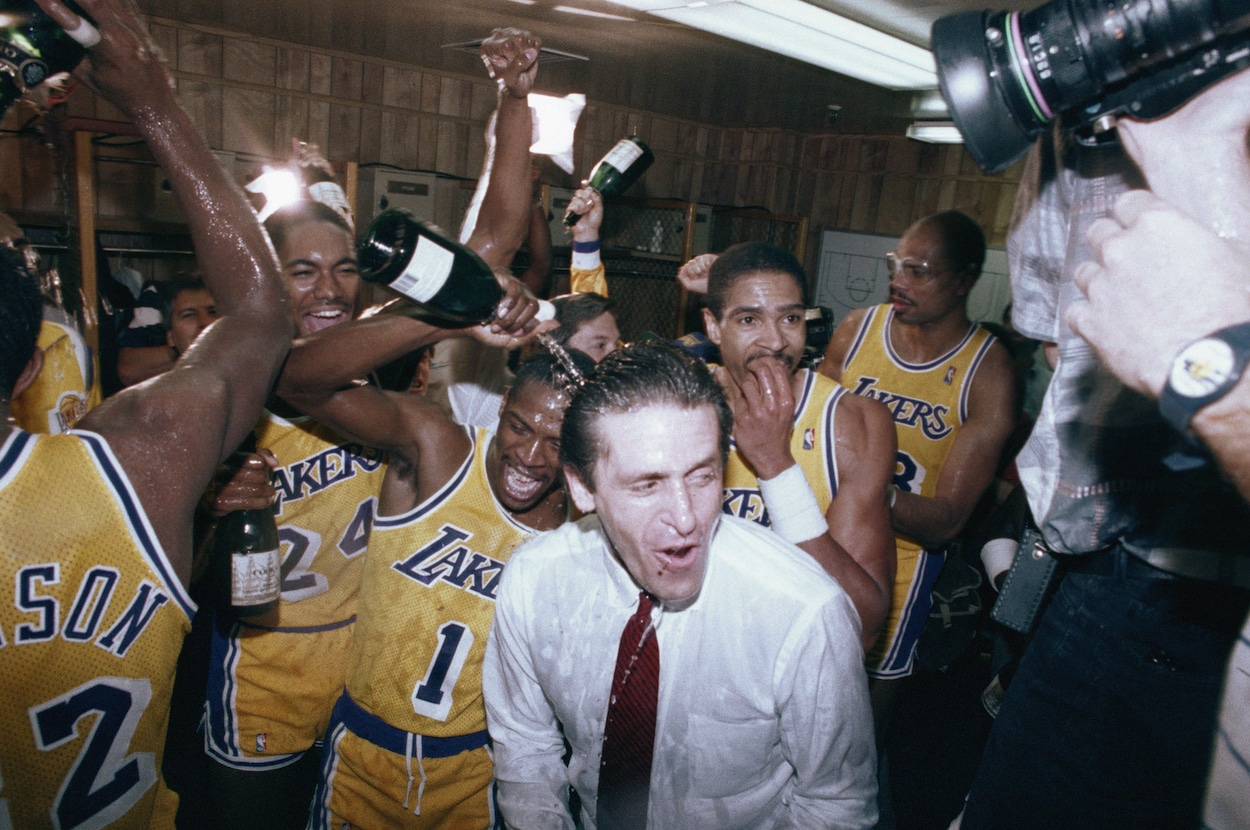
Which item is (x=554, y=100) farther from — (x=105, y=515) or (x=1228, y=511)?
(x=1228, y=511)

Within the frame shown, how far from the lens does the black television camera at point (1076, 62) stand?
101 centimetres

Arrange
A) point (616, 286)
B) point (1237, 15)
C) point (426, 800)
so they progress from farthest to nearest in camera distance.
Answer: point (616, 286), point (426, 800), point (1237, 15)

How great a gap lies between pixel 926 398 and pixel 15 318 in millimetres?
3097

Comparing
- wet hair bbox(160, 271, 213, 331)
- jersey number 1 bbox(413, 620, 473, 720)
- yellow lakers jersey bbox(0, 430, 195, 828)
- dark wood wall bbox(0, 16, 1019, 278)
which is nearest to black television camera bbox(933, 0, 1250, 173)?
yellow lakers jersey bbox(0, 430, 195, 828)

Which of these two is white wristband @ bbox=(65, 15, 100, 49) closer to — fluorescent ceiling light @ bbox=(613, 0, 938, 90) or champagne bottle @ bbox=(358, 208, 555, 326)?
champagne bottle @ bbox=(358, 208, 555, 326)

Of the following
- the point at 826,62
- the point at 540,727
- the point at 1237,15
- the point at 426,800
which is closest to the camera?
the point at 1237,15

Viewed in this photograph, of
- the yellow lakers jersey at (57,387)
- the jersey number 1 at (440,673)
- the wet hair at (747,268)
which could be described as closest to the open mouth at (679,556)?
the jersey number 1 at (440,673)

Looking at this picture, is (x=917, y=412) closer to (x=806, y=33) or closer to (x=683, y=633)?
(x=683, y=633)

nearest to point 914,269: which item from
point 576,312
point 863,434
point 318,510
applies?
point 863,434

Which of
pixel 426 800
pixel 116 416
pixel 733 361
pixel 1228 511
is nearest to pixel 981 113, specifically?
pixel 1228 511

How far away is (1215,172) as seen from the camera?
1.02 meters

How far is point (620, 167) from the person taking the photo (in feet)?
12.0

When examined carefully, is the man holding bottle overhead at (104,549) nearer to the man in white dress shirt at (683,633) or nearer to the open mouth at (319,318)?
the man in white dress shirt at (683,633)

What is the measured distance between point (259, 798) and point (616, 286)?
6570 mm
